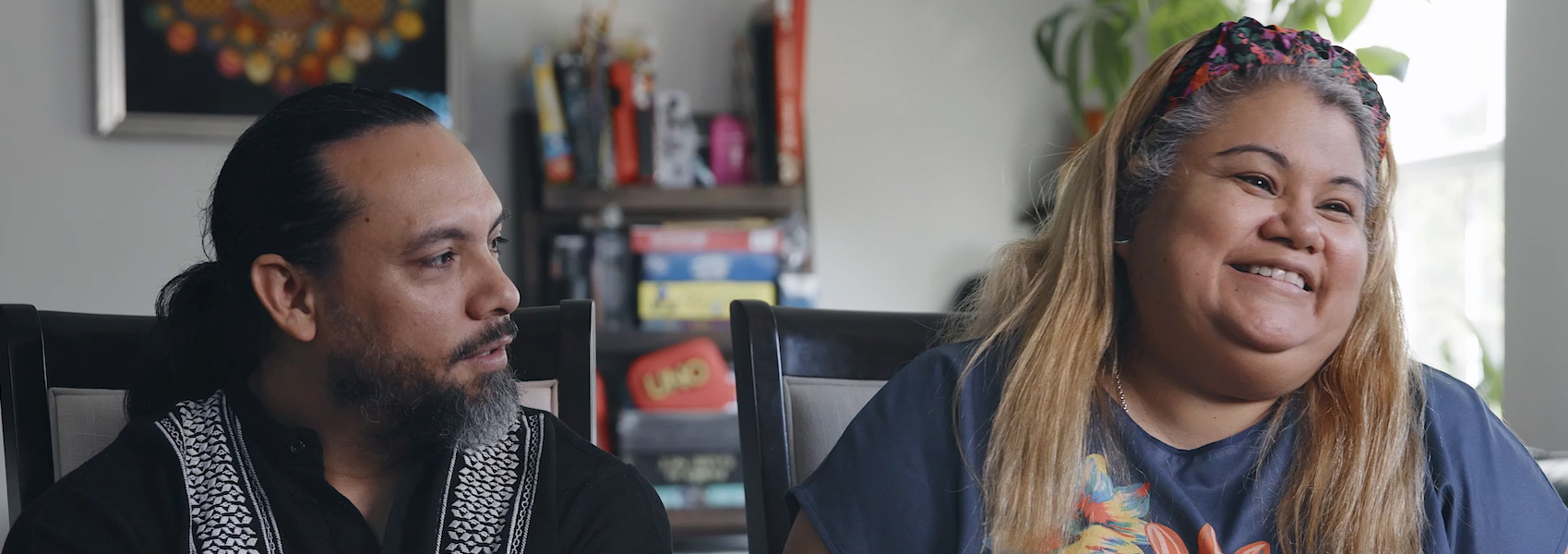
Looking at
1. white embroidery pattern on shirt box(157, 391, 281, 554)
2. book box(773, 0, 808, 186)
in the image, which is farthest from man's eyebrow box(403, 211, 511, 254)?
book box(773, 0, 808, 186)

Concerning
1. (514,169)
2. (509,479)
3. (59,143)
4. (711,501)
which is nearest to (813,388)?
(509,479)

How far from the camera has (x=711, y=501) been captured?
2949mm

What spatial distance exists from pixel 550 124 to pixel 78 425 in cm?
172

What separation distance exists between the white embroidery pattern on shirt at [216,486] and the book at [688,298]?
6.01 ft

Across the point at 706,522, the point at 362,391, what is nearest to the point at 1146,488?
the point at 362,391

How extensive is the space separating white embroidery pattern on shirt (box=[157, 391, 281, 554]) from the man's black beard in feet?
0.34

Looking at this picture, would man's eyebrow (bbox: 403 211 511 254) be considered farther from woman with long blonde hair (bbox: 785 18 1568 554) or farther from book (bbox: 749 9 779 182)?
book (bbox: 749 9 779 182)

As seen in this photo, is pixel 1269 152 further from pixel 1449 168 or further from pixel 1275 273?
pixel 1449 168

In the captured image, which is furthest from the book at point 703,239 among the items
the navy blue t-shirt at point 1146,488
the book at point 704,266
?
the navy blue t-shirt at point 1146,488

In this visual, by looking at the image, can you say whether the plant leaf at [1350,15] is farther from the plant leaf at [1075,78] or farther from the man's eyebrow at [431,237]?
A: the man's eyebrow at [431,237]

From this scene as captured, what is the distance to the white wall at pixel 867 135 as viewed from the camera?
2885 millimetres

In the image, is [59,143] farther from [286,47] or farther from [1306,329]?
[1306,329]

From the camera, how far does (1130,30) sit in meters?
3.06

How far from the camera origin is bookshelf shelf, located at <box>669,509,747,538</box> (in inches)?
115
